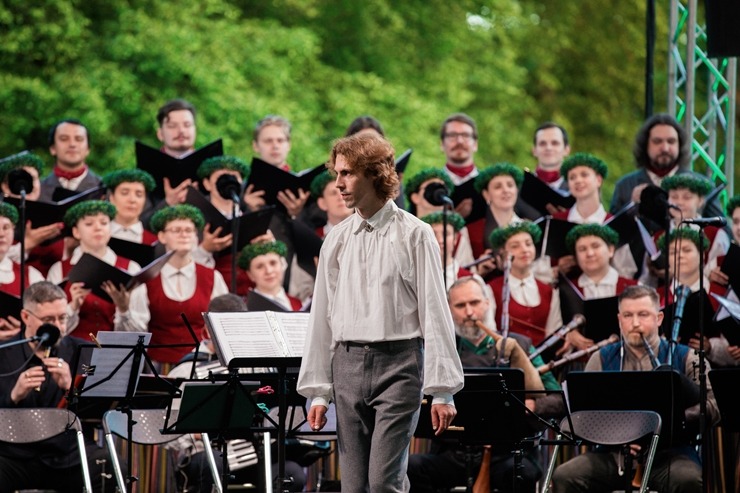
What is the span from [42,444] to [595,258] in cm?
392

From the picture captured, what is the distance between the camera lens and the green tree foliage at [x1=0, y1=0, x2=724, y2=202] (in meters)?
16.2

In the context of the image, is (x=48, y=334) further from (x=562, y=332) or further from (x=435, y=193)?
(x=562, y=332)

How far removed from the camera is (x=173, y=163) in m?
10.3

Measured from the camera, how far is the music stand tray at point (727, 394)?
7.72 meters

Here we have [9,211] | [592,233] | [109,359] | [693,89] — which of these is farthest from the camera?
[693,89]

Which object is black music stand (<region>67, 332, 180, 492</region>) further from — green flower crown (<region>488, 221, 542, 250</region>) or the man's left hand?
green flower crown (<region>488, 221, 542, 250</region>)

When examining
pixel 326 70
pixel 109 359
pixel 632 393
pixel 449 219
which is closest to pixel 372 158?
pixel 109 359

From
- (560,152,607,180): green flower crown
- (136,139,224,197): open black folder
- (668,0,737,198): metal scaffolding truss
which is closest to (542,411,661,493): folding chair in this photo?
(560,152,607,180): green flower crown

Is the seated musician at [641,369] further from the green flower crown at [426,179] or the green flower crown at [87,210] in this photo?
the green flower crown at [87,210]

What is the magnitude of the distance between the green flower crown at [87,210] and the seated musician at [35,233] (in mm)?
125

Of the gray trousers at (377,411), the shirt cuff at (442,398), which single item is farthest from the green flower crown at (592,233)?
the shirt cuff at (442,398)

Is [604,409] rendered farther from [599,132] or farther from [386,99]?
[599,132]

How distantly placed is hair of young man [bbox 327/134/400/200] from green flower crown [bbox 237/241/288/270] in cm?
406

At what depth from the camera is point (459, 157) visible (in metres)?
11.0
